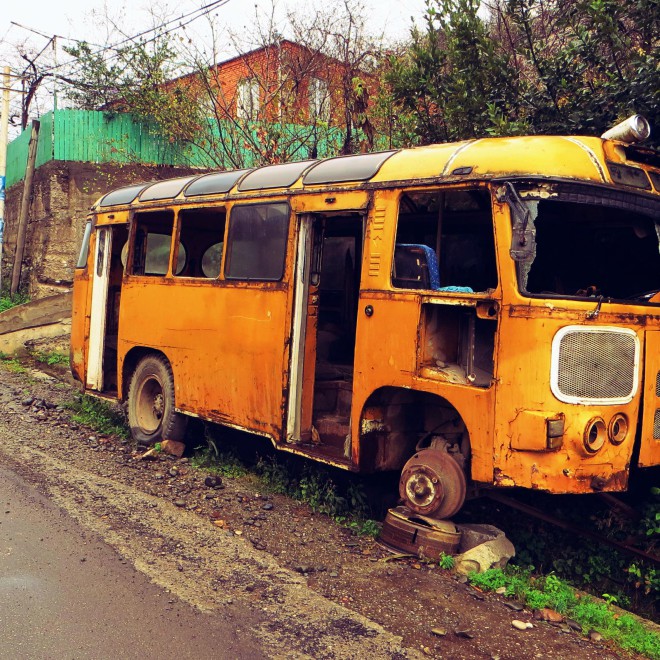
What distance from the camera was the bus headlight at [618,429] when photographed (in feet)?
16.4

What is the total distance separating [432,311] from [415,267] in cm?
39

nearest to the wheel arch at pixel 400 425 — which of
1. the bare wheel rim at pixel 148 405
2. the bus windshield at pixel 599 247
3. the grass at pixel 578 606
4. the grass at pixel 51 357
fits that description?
the grass at pixel 578 606

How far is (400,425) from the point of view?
6.00 m

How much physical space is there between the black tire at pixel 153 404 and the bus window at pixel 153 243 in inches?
40.6

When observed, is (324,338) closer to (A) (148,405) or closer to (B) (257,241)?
(B) (257,241)

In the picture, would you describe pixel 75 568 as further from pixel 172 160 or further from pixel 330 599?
pixel 172 160

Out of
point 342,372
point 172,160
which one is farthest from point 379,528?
point 172,160

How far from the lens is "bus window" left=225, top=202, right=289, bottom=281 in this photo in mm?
6625

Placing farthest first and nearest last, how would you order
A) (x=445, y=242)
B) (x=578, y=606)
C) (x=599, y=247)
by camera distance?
(x=445, y=242) → (x=599, y=247) → (x=578, y=606)

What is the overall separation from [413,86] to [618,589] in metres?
6.16

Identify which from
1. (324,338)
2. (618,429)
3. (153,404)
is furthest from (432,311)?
(153,404)

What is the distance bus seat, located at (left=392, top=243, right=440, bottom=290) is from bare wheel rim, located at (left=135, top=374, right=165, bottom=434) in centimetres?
404

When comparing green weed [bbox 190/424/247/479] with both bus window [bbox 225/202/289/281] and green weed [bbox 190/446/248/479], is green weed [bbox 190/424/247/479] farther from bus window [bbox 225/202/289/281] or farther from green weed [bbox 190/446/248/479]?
bus window [bbox 225/202/289/281]

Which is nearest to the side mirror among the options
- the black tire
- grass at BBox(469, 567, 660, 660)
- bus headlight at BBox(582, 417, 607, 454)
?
bus headlight at BBox(582, 417, 607, 454)
